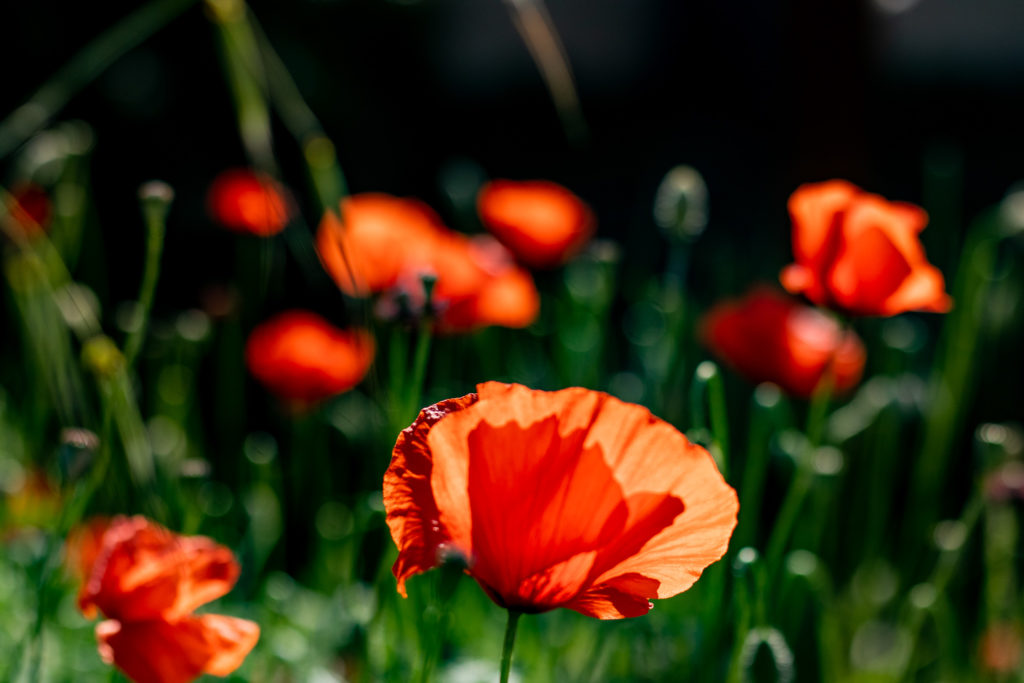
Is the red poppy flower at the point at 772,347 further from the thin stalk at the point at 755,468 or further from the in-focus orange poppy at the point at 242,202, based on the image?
the in-focus orange poppy at the point at 242,202

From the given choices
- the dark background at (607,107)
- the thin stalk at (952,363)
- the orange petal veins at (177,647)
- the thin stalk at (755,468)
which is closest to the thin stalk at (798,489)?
the thin stalk at (755,468)

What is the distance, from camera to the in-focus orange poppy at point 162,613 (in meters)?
0.50

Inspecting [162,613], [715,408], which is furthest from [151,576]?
[715,408]

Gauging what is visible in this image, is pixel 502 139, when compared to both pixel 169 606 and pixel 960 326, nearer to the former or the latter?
pixel 960 326

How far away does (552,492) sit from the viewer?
1.40ft

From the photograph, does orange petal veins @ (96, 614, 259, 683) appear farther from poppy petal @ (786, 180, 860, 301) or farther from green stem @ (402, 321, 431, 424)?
poppy petal @ (786, 180, 860, 301)

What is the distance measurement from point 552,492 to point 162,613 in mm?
229

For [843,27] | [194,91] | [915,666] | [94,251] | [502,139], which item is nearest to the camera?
[915,666]

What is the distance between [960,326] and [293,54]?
1861 mm

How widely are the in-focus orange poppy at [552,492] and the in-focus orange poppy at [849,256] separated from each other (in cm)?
30

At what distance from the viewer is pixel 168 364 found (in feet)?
4.64

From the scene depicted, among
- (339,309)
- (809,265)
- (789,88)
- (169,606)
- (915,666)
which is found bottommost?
(915,666)

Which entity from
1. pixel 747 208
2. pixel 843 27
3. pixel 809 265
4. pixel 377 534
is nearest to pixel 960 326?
pixel 809 265

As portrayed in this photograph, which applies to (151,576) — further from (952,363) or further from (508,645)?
(952,363)
